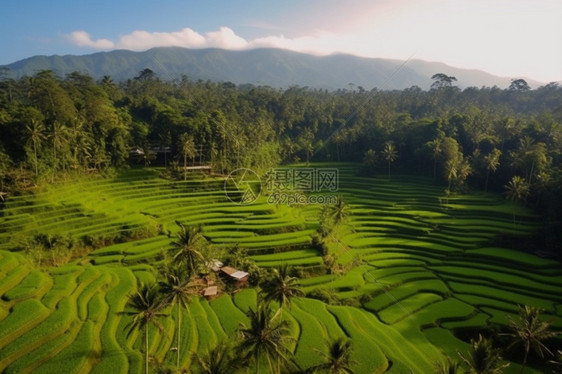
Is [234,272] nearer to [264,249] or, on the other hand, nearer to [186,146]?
[264,249]

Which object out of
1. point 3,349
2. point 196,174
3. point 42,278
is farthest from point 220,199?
point 3,349

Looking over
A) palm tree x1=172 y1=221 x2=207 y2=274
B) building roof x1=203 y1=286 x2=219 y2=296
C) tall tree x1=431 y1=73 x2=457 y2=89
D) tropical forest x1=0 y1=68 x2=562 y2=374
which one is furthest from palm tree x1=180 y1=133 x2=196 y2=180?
tall tree x1=431 y1=73 x2=457 y2=89

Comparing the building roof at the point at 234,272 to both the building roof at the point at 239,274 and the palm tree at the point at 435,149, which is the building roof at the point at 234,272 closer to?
the building roof at the point at 239,274

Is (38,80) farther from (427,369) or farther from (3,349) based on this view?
(427,369)

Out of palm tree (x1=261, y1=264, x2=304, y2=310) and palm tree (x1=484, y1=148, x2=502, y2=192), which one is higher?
palm tree (x1=484, y1=148, x2=502, y2=192)

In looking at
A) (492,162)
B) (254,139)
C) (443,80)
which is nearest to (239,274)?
(254,139)

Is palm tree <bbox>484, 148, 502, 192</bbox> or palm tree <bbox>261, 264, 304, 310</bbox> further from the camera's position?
palm tree <bbox>484, 148, 502, 192</bbox>

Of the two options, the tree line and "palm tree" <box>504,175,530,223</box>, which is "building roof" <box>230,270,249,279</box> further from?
"palm tree" <box>504,175,530,223</box>
